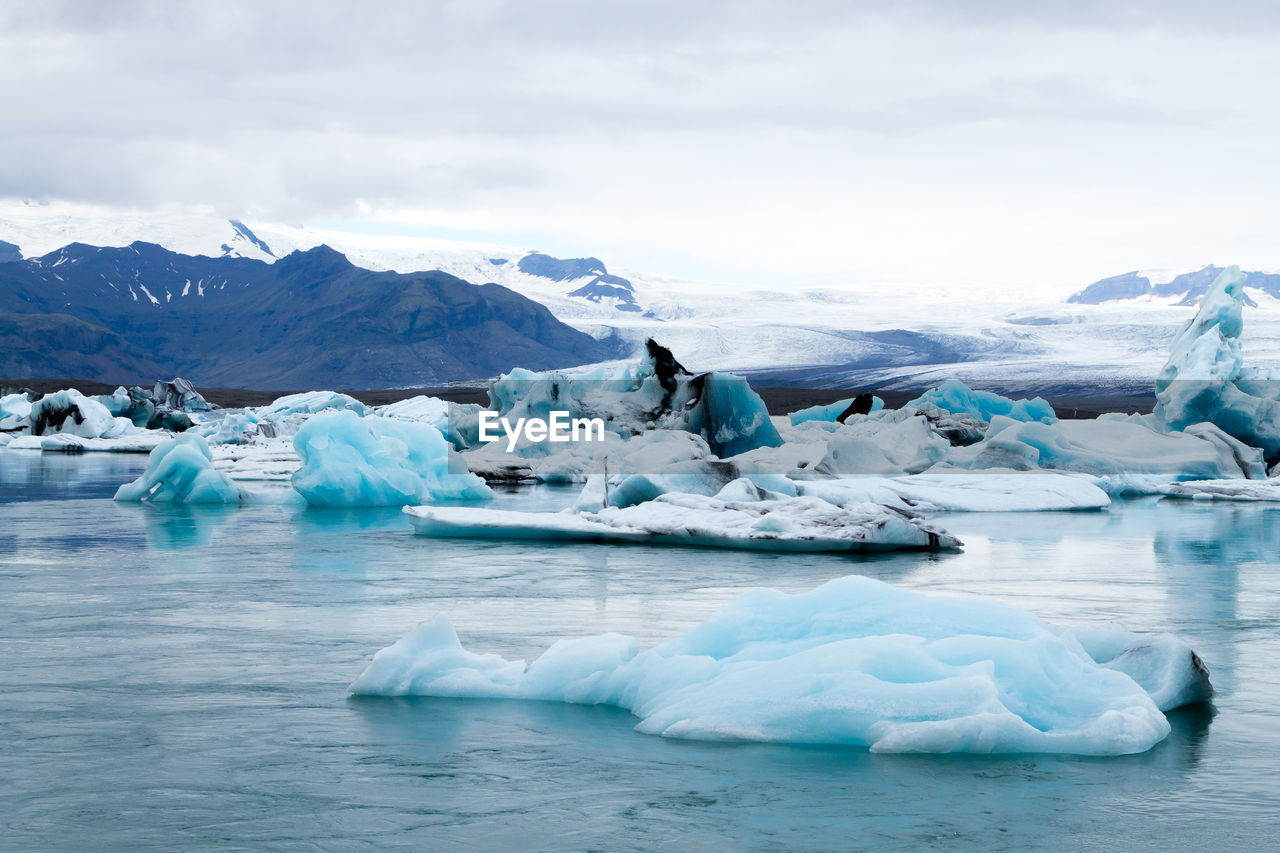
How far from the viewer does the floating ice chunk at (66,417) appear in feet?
127

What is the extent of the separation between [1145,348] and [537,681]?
8138 cm

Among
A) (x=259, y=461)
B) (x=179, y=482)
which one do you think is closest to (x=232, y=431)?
(x=259, y=461)

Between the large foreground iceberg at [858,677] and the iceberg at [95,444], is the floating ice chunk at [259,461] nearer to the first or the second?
the iceberg at [95,444]

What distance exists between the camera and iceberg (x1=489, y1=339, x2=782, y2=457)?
24.2 meters

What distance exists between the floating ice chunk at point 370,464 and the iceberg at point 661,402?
638 centimetres

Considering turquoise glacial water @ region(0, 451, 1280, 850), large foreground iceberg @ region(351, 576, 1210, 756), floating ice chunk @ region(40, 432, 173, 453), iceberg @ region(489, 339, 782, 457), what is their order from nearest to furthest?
turquoise glacial water @ region(0, 451, 1280, 850) → large foreground iceberg @ region(351, 576, 1210, 756) → iceberg @ region(489, 339, 782, 457) → floating ice chunk @ region(40, 432, 173, 453)

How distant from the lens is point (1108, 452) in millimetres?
23125

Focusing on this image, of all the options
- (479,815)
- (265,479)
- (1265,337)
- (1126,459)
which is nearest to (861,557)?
(479,815)

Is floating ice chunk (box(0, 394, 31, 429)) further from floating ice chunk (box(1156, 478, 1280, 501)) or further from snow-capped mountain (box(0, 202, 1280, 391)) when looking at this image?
snow-capped mountain (box(0, 202, 1280, 391))

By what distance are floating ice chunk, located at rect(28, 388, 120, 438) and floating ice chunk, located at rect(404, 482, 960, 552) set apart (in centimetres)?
2804

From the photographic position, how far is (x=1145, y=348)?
80.8 metres

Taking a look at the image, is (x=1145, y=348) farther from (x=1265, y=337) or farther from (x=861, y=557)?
(x=861, y=557)

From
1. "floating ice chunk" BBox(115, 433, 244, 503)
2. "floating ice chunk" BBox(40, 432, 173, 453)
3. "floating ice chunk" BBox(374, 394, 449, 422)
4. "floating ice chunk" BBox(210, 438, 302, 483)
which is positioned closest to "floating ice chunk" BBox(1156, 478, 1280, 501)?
"floating ice chunk" BBox(210, 438, 302, 483)

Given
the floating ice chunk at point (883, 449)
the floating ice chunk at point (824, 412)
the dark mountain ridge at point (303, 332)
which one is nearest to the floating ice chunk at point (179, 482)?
the floating ice chunk at point (883, 449)
